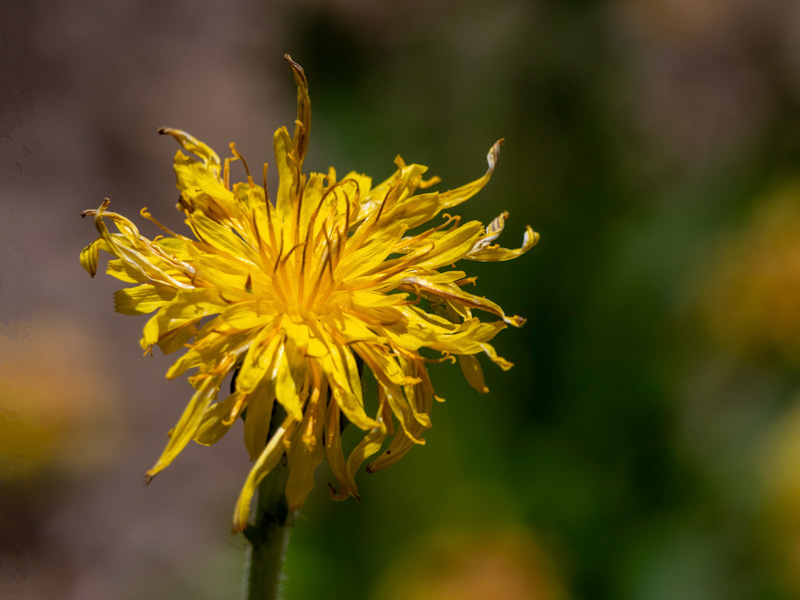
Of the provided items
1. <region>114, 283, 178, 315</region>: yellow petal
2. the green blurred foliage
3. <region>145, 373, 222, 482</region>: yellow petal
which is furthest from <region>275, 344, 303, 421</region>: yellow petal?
the green blurred foliage

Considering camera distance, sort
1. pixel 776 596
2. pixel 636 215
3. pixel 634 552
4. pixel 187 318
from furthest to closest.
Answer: pixel 636 215, pixel 634 552, pixel 776 596, pixel 187 318

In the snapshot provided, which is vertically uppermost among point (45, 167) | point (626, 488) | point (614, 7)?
point (614, 7)

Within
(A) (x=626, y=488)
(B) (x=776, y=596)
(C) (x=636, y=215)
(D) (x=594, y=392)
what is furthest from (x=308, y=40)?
(B) (x=776, y=596)

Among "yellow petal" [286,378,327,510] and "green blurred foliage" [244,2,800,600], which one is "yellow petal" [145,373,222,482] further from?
"green blurred foliage" [244,2,800,600]

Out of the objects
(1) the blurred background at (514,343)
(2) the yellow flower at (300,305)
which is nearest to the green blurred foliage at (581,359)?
(1) the blurred background at (514,343)

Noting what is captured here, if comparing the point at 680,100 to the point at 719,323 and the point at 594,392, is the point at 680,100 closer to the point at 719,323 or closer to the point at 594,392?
the point at 719,323

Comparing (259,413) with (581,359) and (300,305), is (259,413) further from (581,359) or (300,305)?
(581,359)
